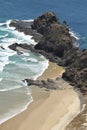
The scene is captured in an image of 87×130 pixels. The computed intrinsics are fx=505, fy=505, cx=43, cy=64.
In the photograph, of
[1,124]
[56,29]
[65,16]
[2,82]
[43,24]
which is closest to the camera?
[1,124]

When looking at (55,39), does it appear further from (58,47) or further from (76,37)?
(76,37)

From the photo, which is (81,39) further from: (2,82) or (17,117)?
(17,117)

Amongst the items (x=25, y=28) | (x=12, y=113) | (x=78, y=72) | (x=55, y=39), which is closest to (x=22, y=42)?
(x=55, y=39)

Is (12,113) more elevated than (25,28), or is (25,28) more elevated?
(25,28)

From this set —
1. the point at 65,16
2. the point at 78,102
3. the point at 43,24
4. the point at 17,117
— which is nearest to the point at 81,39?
the point at 43,24

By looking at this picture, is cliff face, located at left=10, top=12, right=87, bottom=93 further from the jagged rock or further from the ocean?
the ocean

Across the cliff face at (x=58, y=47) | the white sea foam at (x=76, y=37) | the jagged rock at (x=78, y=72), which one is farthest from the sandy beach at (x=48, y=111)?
the white sea foam at (x=76, y=37)
